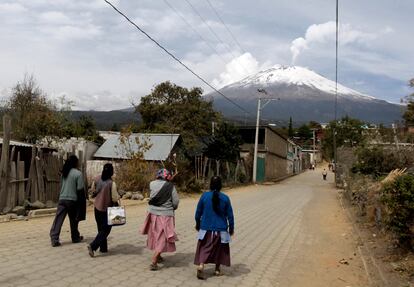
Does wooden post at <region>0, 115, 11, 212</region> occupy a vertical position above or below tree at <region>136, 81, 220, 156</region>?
below

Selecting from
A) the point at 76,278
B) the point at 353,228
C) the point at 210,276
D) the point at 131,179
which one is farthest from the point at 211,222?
the point at 131,179

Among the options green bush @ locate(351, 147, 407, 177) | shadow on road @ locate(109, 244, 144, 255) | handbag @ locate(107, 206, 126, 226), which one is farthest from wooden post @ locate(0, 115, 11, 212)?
green bush @ locate(351, 147, 407, 177)

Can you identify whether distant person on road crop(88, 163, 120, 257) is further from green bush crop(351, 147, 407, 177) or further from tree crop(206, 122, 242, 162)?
tree crop(206, 122, 242, 162)

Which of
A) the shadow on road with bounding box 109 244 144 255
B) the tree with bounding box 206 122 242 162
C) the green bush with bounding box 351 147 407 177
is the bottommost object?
the shadow on road with bounding box 109 244 144 255

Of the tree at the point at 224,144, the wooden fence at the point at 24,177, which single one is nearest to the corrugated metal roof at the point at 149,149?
the tree at the point at 224,144

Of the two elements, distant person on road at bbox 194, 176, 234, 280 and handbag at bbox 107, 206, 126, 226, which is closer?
distant person on road at bbox 194, 176, 234, 280

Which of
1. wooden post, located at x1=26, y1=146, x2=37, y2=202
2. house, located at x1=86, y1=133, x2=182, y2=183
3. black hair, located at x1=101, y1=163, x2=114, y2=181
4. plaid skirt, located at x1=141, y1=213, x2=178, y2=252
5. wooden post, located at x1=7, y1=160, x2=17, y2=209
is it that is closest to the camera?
plaid skirt, located at x1=141, y1=213, x2=178, y2=252

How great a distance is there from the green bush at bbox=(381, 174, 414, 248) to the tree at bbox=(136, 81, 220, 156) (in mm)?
32253

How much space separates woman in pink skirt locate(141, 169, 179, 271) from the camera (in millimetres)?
7125

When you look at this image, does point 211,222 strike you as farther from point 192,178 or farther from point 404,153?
point 404,153

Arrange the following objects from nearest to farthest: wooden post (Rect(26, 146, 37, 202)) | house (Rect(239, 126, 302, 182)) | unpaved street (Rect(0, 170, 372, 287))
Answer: unpaved street (Rect(0, 170, 372, 287)), wooden post (Rect(26, 146, 37, 202)), house (Rect(239, 126, 302, 182))

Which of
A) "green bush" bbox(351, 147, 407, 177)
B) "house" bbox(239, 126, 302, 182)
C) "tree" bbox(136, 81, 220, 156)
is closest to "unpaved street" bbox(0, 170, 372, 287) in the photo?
"green bush" bbox(351, 147, 407, 177)

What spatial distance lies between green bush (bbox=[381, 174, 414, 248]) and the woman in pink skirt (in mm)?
3676

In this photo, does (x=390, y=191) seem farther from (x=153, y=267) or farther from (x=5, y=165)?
(x=5, y=165)
